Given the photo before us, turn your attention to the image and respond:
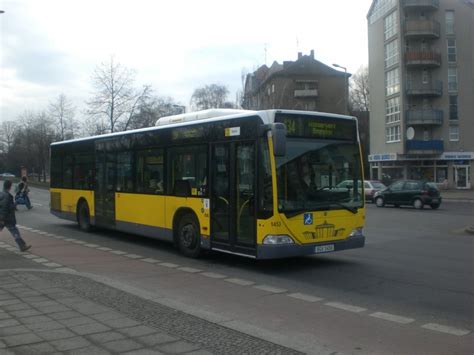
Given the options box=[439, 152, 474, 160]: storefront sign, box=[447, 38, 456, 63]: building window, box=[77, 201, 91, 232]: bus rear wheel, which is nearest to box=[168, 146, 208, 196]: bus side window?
box=[77, 201, 91, 232]: bus rear wheel

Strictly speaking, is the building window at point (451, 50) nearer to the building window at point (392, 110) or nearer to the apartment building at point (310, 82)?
the building window at point (392, 110)

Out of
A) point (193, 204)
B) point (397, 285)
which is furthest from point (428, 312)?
point (193, 204)

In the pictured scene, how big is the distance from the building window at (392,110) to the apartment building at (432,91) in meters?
0.11

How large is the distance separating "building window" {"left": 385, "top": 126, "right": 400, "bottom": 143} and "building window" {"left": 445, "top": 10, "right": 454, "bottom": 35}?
11.6 meters

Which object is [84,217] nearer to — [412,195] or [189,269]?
[189,269]

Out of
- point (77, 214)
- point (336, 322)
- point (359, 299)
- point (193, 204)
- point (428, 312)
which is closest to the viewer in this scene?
point (336, 322)

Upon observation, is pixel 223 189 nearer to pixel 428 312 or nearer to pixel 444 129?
pixel 428 312

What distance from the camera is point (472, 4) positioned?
53.8 meters

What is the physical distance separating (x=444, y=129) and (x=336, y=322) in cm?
5368

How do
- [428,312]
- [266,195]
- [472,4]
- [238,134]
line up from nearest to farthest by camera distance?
1. [428,312]
2. [266,195]
3. [238,134]
4. [472,4]

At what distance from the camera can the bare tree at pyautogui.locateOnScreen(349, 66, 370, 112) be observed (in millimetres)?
88625

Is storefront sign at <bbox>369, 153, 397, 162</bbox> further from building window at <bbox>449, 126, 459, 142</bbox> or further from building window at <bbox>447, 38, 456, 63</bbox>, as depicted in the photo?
building window at <bbox>447, 38, 456, 63</bbox>

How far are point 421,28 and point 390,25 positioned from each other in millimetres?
3997

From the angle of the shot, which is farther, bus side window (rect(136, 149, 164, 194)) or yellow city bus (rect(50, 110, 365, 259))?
bus side window (rect(136, 149, 164, 194))
